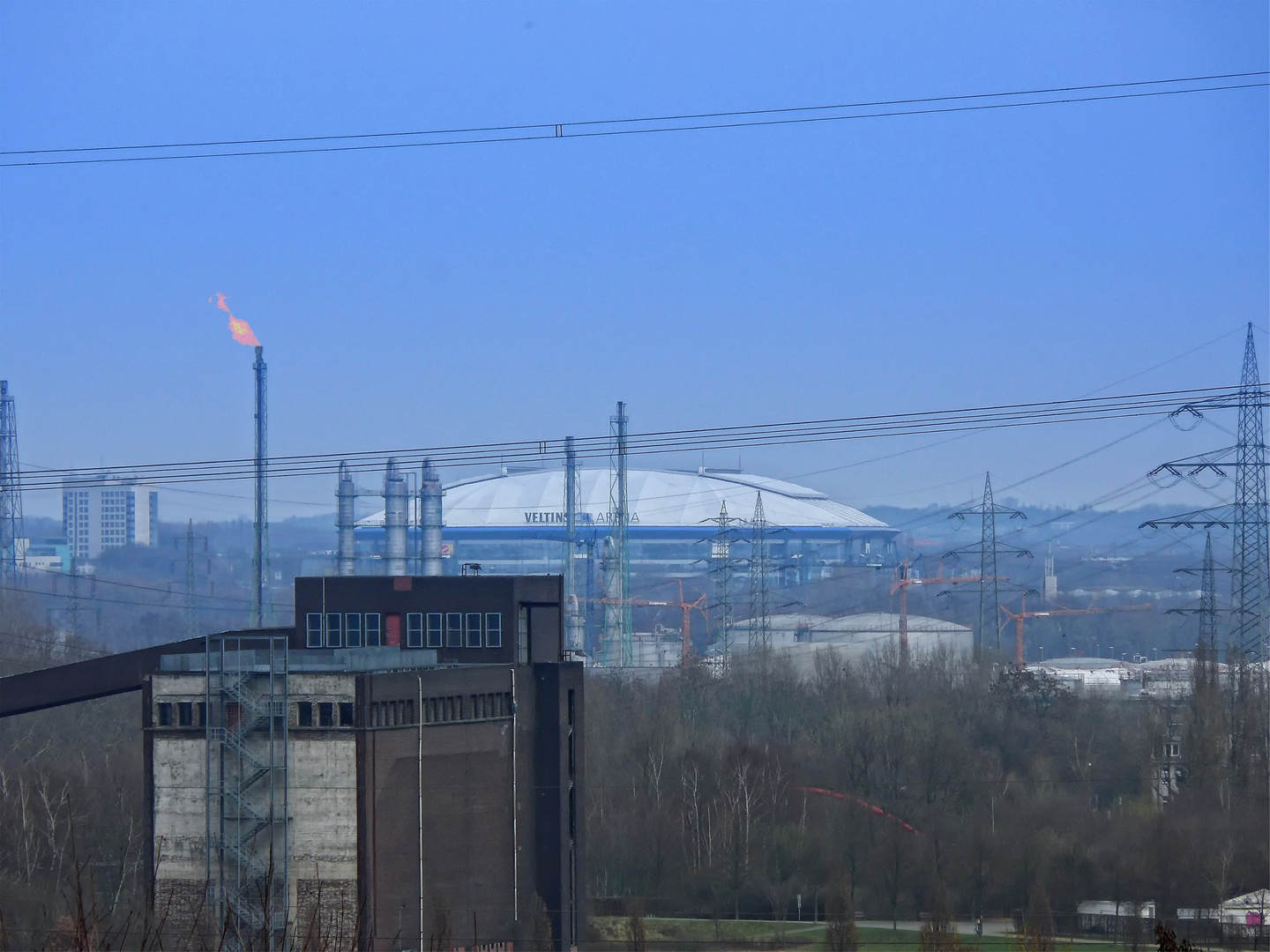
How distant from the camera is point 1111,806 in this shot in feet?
102

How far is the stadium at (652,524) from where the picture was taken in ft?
277

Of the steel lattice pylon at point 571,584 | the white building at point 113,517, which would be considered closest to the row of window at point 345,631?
the steel lattice pylon at point 571,584

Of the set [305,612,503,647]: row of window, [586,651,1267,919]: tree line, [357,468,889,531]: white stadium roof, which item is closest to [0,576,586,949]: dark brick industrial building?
[305,612,503,647]: row of window

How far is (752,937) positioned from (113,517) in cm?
8243

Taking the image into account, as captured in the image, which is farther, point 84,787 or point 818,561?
point 818,561

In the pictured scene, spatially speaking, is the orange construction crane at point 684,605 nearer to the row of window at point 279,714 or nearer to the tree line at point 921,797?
the tree line at point 921,797

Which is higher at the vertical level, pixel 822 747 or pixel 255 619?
pixel 255 619

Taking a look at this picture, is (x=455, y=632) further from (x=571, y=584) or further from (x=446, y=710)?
(x=571, y=584)

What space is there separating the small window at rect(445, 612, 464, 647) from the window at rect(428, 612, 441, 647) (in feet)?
0.44

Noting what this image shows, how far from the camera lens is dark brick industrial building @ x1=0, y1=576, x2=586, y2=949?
1880 centimetres

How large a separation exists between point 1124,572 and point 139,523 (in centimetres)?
5772

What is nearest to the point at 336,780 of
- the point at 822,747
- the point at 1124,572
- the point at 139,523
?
the point at 822,747

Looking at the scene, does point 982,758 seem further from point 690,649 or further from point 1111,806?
point 690,649

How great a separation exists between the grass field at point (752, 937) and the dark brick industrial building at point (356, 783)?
1.41m
